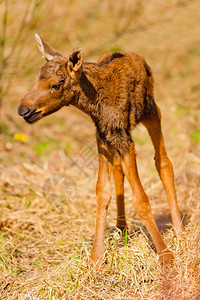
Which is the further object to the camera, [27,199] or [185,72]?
[185,72]

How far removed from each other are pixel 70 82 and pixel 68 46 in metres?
8.46

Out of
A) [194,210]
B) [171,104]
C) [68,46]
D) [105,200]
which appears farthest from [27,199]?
[68,46]

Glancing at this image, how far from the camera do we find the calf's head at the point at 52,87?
399 centimetres

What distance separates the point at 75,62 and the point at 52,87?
0.33 m

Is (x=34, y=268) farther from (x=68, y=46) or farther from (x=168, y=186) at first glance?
(x=68, y=46)

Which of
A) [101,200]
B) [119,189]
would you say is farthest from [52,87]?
[119,189]

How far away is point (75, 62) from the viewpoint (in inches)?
162

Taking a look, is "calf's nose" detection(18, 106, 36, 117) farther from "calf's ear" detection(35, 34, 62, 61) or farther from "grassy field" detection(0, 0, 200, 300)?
"grassy field" detection(0, 0, 200, 300)

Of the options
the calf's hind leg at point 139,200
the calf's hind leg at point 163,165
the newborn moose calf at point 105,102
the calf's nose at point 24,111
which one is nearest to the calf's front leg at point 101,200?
the newborn moose calf at point 105,102

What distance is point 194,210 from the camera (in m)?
5.34

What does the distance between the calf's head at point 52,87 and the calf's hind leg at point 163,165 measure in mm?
1254

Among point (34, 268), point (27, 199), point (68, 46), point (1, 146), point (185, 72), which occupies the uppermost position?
point (68, 46)

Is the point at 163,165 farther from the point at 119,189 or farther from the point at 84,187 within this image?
the point at 84,187

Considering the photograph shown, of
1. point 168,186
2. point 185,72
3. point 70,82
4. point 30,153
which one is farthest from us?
point 185,72
